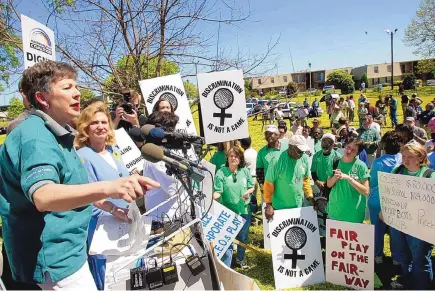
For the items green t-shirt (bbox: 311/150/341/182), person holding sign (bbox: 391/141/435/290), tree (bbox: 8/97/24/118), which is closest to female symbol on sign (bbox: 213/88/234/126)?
green t-shirt (bbox: 311/150/341/182)

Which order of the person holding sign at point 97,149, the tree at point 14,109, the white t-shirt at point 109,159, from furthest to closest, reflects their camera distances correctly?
1. the tree at point 14,109
2. the white t-shirt at point 109,159
3. the person holding sign at point 97,149

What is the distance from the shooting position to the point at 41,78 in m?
1.65

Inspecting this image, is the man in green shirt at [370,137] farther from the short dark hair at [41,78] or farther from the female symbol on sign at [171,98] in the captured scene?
the short dark hair at [41,78]

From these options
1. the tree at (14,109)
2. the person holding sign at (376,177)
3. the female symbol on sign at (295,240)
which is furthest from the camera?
the tree at (14,109)

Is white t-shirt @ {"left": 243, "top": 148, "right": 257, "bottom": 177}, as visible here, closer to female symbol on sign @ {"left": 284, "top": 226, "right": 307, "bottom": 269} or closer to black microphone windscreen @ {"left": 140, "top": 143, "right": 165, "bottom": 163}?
female symbol on sign @ {"left": 284, "top": 226, "right": 307, "bottom": 269}

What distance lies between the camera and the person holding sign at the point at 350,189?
13.8 feet

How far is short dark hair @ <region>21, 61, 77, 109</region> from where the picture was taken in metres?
1.65

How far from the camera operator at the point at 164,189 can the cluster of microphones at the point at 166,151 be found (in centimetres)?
77

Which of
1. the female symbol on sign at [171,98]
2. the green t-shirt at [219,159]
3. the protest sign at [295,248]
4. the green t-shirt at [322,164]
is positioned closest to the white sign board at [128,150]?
the female symbol on sign at [171,98]

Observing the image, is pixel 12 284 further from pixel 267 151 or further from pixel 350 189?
pixel 267 151

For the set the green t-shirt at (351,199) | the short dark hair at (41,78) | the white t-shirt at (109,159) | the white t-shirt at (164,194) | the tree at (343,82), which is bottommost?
the green t-shirt at (351,199)

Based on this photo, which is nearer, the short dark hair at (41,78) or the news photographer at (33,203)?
the news photographer at (33,203)

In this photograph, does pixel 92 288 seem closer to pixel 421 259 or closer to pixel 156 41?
pixel 421 259

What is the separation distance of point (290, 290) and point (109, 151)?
9.07 ft
